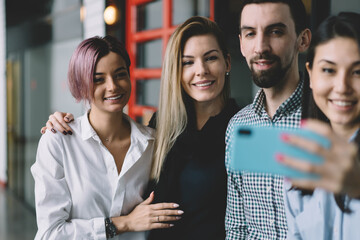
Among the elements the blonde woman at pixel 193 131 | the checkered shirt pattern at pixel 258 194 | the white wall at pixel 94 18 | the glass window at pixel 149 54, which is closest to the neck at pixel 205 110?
the blonde woman at pixel 193 131

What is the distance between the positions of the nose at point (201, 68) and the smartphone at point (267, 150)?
0.86 meters

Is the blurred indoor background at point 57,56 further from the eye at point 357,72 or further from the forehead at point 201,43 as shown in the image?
the eye at point 357,72

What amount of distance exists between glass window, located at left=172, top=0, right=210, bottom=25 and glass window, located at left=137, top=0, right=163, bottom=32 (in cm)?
23

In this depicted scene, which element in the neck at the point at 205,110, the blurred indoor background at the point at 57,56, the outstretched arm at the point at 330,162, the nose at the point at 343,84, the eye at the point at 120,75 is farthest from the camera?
the blurred indoor background at the point at 57,56

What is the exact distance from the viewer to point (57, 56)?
4996 mm

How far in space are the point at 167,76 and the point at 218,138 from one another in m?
0.36

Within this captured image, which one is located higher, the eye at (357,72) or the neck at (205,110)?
the eye at (357,72)

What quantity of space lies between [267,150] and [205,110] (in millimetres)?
1057

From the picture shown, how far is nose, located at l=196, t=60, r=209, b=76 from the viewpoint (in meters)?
1.61

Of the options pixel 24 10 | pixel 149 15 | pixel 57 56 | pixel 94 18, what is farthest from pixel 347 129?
pixel 24 10

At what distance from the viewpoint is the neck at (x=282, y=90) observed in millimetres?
1385

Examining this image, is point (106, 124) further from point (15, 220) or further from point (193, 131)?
point (15, 220)

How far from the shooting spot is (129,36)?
150 inches

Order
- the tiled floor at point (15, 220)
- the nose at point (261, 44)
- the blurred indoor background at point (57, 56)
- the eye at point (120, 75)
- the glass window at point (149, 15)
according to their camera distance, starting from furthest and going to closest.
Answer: the tiled floor at point (15, 220), the glass window at point (149, 15), the blurred indoor background at point (57, 56), the eye at point (120, 75), the nose at point (261, 44)
